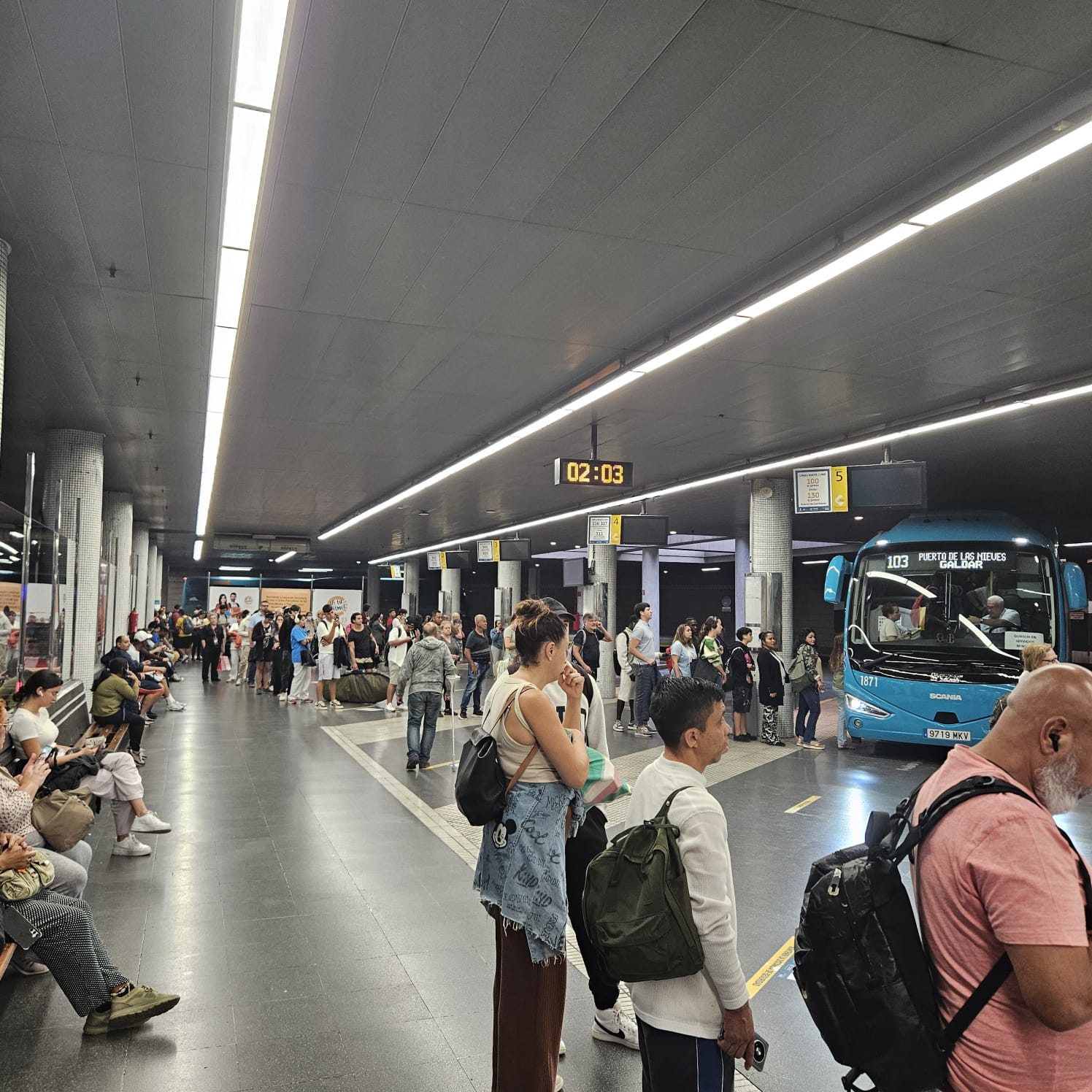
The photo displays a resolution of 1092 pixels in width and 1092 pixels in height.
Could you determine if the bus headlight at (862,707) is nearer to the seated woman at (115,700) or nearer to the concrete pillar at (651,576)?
the seated woman at (115,700)

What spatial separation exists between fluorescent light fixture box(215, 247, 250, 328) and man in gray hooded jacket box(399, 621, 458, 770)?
4.21 metres

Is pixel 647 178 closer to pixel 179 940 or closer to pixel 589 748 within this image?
pixel 589 748

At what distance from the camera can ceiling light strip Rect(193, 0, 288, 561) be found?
369 cm

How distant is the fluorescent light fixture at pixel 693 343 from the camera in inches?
282

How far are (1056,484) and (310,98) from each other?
15.8m

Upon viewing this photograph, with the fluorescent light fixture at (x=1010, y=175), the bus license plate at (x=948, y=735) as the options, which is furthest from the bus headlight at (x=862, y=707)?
the fluorescent light fixture at (x=1010, y=175)

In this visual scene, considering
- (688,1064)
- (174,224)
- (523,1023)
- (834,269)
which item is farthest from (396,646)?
(688,1064)

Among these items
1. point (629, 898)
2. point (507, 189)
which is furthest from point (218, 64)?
point (629, 898)

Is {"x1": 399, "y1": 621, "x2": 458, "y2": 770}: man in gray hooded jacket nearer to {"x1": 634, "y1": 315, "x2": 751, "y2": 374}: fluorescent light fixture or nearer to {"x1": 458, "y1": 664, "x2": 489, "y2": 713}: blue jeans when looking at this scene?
{"x1": 634, "y1": 315, "x2": 751, "y2": 374}: fluorescent light fixture

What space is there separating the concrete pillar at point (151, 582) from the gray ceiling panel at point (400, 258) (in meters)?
24.0

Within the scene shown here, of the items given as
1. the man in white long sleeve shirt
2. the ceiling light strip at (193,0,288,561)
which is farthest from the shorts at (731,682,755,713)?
the man in white long sleeve shirt

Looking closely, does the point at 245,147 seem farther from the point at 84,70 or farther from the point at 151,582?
the point at 151,582

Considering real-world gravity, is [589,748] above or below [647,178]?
below

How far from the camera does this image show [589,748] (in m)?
3.47
